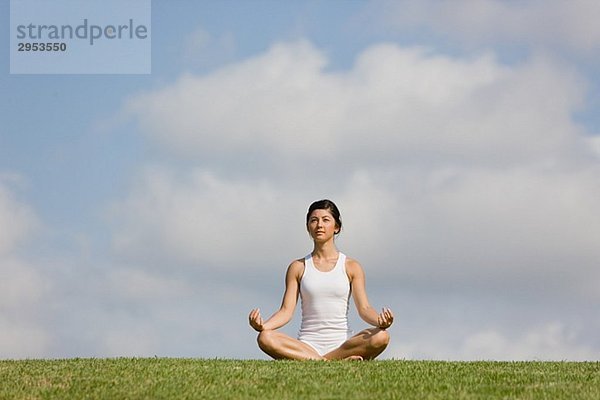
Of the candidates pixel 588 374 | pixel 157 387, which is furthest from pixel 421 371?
pixel 157 387

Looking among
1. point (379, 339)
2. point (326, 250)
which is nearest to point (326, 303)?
point (326, 250)

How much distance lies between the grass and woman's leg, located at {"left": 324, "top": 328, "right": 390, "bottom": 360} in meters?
0.34

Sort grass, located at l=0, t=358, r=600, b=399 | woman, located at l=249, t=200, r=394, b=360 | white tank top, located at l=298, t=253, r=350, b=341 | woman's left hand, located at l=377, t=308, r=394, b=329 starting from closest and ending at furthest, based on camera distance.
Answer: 1. grass, located at l=0, t=358, r=600, b=399
2. woman's left hand, located at l=377, t=308, r=394, b=329
3. woman, located at l=249, t=200, r=394, b=360
4. white tank top, located at l=298, t=253, r=350, b=341

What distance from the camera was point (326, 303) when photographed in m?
13.9

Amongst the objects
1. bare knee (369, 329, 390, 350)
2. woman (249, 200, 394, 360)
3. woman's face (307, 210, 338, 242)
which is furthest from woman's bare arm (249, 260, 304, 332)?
bare knee (369, 329, 390, 350)

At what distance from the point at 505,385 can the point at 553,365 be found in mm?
2613

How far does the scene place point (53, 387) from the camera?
11250 millimetres

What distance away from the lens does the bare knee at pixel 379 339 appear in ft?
43.9

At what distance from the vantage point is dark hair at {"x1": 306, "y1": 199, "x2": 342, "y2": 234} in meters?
14.1

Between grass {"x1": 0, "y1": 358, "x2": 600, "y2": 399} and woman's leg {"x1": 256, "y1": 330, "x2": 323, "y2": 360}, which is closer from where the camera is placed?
grass {"x1": 0, "y1": 358, "x2": 600, "y2": 399}

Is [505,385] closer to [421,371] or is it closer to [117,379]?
[421,371]

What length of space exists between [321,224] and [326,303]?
1138mm

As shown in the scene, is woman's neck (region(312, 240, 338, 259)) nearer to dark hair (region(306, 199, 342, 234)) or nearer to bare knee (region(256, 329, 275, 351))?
dark hair (region(306, 199, 342, 234))

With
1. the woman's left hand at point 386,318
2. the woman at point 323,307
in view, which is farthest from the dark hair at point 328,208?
the woman's left hand at point 386,318
